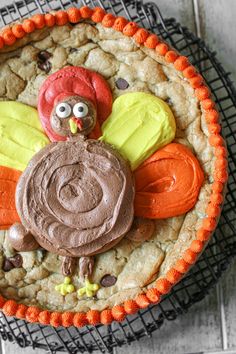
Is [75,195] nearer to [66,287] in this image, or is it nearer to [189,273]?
[66,287]

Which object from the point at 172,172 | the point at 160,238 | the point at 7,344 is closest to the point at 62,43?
the point at 172,172

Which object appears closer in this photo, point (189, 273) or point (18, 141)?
point (18, 141)

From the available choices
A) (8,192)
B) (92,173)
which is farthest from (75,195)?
(8,192)

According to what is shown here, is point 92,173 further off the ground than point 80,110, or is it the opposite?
point 80,110

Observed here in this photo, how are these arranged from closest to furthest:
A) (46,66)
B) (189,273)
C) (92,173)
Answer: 1. (92,173)
2. (46,66)
3. (189,273)

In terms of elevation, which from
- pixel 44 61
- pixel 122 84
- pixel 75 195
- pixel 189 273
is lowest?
pixel 189 273

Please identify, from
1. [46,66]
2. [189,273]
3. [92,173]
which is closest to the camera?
[92,173]

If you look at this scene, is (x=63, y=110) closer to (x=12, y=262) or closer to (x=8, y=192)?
(x=8, y=192)
